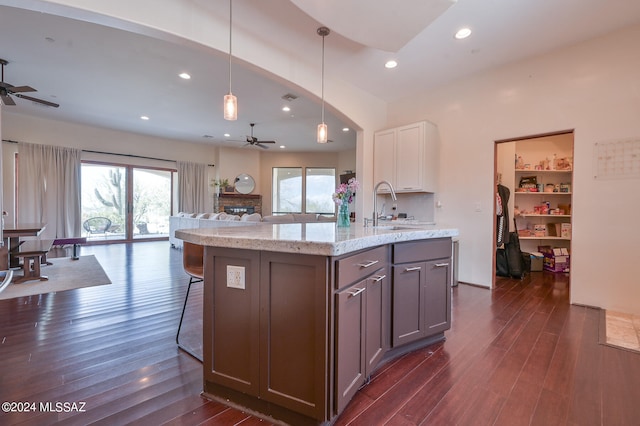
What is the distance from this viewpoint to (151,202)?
8680 millimetres

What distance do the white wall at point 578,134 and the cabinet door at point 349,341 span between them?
3246mm

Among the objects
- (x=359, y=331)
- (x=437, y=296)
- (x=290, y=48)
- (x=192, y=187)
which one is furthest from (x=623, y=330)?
(x=192, y=187)

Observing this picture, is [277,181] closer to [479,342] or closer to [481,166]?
[481,166]

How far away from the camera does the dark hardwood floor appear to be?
1509 millimetres

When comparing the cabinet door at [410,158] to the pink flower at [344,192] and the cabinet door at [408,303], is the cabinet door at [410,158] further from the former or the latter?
the cabinet door at [408,303]

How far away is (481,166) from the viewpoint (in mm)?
4102

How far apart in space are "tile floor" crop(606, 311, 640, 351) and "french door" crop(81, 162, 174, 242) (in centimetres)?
988

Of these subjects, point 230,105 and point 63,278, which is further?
point 63,278

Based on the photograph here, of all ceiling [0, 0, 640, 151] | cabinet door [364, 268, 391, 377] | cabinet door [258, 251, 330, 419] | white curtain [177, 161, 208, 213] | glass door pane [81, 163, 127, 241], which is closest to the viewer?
cabinet door [258, 251, 330, 419]

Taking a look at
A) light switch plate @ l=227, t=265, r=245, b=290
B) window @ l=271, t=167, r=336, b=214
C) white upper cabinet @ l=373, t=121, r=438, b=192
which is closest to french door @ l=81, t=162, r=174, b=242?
window @ l=271, t=167, r=336, b=214

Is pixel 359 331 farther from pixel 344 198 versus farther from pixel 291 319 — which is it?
pixel 344 198

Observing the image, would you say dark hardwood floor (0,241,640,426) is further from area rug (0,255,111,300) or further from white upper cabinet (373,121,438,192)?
white upper cabinet (373,121,438,192)

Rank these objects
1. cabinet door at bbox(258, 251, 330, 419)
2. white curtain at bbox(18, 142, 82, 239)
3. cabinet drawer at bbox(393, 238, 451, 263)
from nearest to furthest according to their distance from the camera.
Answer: cabinet door at bbox(258, 251, 330, 419) < cabinet drawer at bbox(393, 238, 451, 263) < white curtain at bbox(18, 142, 82, 239)

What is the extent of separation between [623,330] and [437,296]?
6.35 feet
